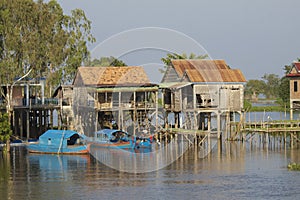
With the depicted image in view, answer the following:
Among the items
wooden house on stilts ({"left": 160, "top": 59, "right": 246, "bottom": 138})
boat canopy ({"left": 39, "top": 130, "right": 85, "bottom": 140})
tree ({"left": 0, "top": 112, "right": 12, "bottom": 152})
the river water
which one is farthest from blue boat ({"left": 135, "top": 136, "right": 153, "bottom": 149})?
tree ({"left": 0, "top": 112, "right": 12, "bottom": 152})

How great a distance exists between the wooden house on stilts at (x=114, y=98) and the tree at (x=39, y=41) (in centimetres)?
497

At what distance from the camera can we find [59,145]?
4850 centimetres

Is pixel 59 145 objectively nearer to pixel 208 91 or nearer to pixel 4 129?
pixel 4 129

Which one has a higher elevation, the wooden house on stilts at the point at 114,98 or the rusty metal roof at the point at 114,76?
the rusty metal roof at the point at 114,76

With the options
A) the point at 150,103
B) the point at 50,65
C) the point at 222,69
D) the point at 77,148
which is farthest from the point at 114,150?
the point at 50,65

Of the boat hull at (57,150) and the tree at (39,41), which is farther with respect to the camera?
the tree at (39,41)

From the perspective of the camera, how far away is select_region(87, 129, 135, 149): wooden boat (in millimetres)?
50938

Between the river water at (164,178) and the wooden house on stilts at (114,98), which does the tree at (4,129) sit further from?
the wooden house on stilts at (114,98)

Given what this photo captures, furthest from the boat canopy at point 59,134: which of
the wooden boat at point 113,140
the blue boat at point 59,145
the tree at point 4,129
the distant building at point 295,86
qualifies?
the distant building at point 295,86

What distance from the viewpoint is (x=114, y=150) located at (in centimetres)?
5038

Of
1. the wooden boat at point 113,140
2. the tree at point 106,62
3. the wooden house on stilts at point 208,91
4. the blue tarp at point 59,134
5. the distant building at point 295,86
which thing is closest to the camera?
the blue tarp at point 59,134

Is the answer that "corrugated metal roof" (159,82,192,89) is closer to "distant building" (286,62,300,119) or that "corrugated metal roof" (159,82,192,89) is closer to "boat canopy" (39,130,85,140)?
"distant building" (286,62,300,119)

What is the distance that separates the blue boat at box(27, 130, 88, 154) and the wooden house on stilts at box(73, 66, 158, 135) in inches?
235

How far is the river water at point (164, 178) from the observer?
33.3 m
